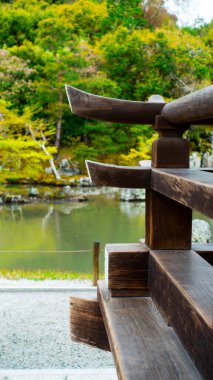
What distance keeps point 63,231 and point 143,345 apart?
8.29 m

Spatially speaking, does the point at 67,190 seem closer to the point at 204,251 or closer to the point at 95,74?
the point at 95,74

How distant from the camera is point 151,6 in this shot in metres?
21.4

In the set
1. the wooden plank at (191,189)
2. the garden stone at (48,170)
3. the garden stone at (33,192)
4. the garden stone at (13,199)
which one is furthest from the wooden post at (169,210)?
the garden stone at (48,170)

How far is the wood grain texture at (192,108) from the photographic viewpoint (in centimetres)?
84

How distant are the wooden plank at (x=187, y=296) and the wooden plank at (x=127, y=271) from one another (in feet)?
0.11

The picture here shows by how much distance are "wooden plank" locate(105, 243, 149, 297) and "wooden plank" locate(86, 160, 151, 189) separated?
0.22 m

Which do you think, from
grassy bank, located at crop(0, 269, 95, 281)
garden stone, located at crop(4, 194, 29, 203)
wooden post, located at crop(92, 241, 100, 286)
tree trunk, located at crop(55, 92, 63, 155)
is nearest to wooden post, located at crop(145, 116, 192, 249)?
wooden post, located at crop(92, 241, 100, 286)

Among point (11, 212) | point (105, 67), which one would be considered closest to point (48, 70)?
point (105, 67)

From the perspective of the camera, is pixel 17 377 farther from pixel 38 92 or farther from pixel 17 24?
pixel 17 24

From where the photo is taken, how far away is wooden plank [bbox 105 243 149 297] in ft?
4.58

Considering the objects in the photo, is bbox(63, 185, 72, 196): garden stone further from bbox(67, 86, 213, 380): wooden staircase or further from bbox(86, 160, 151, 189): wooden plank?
bbox(86, 160, 151, 189): wooden plank

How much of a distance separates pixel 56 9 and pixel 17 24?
7.50 feet

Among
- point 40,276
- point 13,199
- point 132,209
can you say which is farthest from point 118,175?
point 13,199

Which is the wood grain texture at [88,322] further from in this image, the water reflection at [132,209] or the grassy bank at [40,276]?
the water reflection at [132,209]
